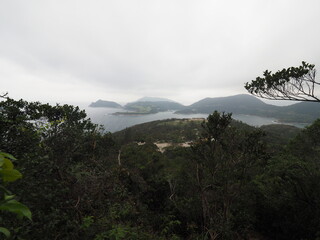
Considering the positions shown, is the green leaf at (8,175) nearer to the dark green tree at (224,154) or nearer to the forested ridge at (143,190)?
the forested ridge at (143,190)

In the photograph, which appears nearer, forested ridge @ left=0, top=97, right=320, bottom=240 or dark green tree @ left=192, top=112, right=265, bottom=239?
forested ridge @ left=0, top=97, right=320, bottom=240

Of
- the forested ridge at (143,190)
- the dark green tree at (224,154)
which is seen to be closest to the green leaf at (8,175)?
the forested ridge at (143,190)

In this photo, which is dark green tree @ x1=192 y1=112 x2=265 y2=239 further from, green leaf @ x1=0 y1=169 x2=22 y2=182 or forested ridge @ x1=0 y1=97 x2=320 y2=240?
green leaf @ x1=0 y1=169 x2=22 y2=182

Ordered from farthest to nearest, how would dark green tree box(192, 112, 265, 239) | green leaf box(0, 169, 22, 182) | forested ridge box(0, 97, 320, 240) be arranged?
1. dark green tree box(192, 112, 265, 239)
2. forested ridge box(0, 97, 320, 240)
3. green leaf box(0, 169, 22, 182)

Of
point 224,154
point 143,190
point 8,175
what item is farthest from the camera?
point 143,190

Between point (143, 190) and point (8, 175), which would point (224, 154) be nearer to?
point (143, 190)

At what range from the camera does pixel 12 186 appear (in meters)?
2.76


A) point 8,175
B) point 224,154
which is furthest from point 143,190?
point 8,175

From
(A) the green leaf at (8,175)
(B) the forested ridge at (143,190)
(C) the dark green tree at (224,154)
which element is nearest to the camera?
(A) the green leaf at (8,175)

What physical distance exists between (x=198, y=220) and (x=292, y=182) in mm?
4860

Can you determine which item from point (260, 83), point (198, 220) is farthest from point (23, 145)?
point (260, 83)

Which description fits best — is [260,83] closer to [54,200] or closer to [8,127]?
[54,200]

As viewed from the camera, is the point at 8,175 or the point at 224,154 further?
the point at 224,154

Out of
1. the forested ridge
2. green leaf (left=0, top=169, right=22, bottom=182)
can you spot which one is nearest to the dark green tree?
the forested ridge
